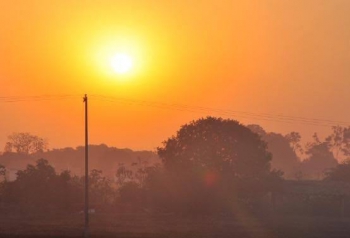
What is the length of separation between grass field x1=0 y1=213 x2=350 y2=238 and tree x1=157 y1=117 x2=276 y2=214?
3.92 meters

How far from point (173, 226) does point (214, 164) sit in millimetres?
17542

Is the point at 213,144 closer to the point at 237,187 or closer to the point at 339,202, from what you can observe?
the point at 237,187

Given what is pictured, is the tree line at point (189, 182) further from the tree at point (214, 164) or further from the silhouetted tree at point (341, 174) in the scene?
the silhouetted tree at point (341, 174)

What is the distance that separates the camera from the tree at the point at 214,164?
255 ft

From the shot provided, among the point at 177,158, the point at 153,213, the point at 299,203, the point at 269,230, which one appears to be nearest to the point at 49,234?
the point at 269,230

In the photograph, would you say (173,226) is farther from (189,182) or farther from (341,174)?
(341,174)

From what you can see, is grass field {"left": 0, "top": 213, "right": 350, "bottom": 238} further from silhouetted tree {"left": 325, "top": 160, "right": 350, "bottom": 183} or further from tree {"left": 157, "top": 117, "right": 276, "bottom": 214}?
silhouetted tree {"left": 325, "top": 160, "right": 350, "bottom": 183}

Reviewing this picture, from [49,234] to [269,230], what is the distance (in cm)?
2020

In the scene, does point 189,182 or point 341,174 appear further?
point 341,174

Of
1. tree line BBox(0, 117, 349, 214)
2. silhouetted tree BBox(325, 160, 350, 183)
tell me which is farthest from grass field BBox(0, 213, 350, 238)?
silhouetted tree BBox(325, 160, 350, 183)

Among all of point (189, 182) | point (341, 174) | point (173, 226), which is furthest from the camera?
point (341, 174)

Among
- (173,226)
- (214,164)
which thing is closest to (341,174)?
(214,164)

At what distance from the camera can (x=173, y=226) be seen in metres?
63.5

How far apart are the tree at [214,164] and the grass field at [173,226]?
154 inches
